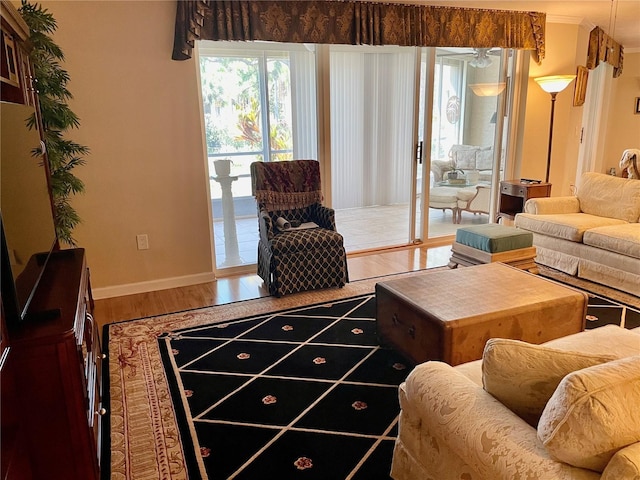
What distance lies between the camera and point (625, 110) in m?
7.68

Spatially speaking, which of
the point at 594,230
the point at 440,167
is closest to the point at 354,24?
the point at 440,167

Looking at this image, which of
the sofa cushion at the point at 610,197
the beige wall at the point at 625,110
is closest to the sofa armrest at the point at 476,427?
the sofa cushion at the point at 610,197

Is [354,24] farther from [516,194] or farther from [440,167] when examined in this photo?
[516,194]

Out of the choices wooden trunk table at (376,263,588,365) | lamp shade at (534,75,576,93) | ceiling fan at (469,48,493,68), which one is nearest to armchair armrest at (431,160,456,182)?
ceiling fan at (469,48,493,68)

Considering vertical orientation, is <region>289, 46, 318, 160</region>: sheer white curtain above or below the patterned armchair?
above

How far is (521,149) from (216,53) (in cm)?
353

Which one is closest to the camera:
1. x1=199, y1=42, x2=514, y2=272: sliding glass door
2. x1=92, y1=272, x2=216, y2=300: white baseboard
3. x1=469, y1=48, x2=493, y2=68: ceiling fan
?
x1=92, y1=272, x2=216, y2=300: white baseboard

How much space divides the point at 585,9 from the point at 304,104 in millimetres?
3104

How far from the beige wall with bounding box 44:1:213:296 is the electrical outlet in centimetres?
3

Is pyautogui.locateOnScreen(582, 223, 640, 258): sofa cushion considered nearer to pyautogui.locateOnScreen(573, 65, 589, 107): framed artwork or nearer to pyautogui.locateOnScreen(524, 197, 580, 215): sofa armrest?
pyautogui.locateOnScreen(524, 197, 580, 215): sofa armrest

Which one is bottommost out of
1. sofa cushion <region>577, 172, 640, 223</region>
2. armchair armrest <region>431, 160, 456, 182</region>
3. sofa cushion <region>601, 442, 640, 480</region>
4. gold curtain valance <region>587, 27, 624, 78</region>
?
sofa cushion <region>601, 442, 640, 480</region>

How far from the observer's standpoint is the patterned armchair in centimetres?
365

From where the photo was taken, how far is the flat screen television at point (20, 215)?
1538 millimetres

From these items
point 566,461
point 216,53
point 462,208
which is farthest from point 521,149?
point 566,461
